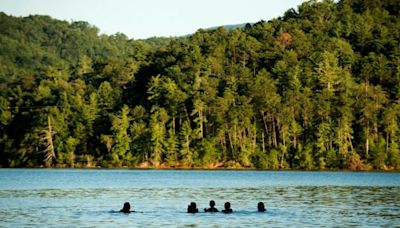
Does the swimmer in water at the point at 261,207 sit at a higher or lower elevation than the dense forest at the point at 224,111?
lower

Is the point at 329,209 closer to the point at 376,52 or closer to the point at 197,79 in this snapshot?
the point at 197,79

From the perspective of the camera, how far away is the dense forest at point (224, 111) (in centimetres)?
13412

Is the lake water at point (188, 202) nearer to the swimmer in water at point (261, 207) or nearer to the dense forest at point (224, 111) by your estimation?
the swimmer in water at point (261, 207)

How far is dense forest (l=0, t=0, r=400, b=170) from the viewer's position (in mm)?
134125

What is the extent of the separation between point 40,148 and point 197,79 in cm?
3031

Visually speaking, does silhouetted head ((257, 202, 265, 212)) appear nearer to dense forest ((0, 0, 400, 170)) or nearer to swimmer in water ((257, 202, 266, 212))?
swimmer in water ((257, 202, 266, 212))

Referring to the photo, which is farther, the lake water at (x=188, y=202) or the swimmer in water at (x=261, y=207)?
the swimmer in water at (x=261, y=207)

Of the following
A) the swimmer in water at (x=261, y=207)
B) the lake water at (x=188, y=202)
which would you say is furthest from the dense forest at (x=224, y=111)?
the swimmer in water at (x=261, y=207)

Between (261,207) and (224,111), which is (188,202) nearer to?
(261,207)

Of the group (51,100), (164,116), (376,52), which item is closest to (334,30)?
(376,52)

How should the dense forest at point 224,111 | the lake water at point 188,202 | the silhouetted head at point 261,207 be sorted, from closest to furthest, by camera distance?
the lake water at point 188,202 → the silhouetted head at point 261,207 → the dense forest at point 224,111

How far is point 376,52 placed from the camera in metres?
163

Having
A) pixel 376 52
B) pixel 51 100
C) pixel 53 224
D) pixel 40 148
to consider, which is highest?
pixel 376 52

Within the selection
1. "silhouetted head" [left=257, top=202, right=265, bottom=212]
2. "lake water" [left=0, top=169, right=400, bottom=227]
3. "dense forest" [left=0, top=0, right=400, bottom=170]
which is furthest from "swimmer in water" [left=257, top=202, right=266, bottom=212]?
"dense forest" [left=0, top=0, right=400, bottom=170]
